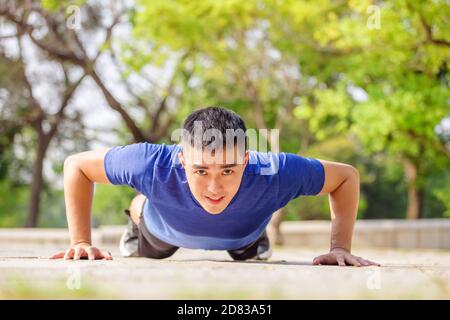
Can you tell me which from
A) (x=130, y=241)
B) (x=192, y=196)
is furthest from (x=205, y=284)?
(x=130, y=241)

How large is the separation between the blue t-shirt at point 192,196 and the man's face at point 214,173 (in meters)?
0.12

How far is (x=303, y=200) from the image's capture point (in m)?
20.8

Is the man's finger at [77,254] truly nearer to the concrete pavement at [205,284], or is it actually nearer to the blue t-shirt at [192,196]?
the blue t-shirt at [192,196]

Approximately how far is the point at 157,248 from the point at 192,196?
1094mm

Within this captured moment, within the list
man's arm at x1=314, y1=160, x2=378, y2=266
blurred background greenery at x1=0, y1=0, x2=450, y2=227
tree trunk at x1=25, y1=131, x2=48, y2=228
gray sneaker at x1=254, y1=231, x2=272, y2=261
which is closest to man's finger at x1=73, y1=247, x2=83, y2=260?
man's arm at x1=314, y1=160, x2=378, y2=266

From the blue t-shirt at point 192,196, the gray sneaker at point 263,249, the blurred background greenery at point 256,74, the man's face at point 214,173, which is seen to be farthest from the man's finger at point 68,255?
the blurred background greenery at point 256,74

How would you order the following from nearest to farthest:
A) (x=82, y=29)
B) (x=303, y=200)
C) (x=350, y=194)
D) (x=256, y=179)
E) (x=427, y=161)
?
(x=256, y=179)
(x=350, y=194)
(x=427, y=161)
(x=82, y=29)
(x=303, y=200)

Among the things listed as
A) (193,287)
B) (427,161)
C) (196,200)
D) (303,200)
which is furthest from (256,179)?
(303,200)

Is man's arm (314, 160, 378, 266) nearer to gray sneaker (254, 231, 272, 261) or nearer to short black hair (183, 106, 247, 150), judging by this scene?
short black hair (183, 106, 247, 150)

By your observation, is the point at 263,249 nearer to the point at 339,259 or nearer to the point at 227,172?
the point at 339,259

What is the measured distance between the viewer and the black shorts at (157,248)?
4.37 metres

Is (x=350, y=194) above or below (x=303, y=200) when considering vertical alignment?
above
